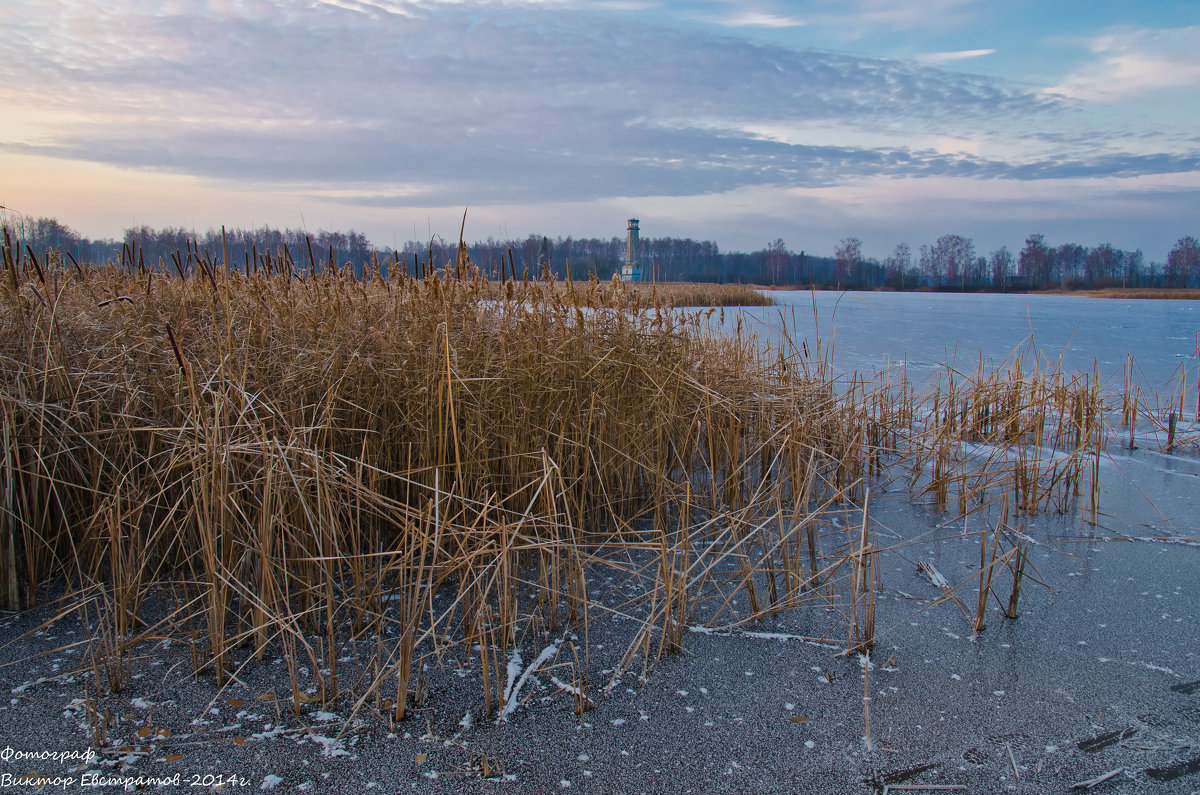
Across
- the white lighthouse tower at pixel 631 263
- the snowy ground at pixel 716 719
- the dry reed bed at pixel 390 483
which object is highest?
the white lighthouse tower at pixel 631 263

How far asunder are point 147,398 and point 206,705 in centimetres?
138

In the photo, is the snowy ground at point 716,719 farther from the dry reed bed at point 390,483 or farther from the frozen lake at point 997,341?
the frozen lake at point 997,341

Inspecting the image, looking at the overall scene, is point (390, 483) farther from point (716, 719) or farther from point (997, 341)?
point (997, 341)

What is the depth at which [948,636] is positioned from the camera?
2271 mm

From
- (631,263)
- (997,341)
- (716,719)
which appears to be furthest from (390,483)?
(997,341)

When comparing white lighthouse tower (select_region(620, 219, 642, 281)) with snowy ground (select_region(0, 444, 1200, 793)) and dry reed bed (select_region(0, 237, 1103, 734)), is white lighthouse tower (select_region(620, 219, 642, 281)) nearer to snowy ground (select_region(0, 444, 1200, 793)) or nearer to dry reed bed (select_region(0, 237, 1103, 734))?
dry reed bed (select_region(0, 237, 1103, 734))

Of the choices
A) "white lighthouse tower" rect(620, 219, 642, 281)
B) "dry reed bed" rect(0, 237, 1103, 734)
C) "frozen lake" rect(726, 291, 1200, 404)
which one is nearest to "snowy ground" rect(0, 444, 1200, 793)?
"dry reed bed" rect(0, 237, 1103, 734)

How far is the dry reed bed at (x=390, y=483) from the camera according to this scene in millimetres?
2027

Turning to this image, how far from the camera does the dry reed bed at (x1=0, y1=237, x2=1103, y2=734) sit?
2.03 m

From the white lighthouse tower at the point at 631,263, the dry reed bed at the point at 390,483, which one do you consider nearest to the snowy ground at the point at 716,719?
the dry reed bed at the point at 390,483

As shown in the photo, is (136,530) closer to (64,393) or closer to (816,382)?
(64,393)

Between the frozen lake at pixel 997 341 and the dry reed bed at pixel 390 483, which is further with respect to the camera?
the frozen lake at pixel 997 341

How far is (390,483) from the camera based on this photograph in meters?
2.84

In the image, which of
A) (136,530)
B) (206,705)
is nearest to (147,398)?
(136,530)
